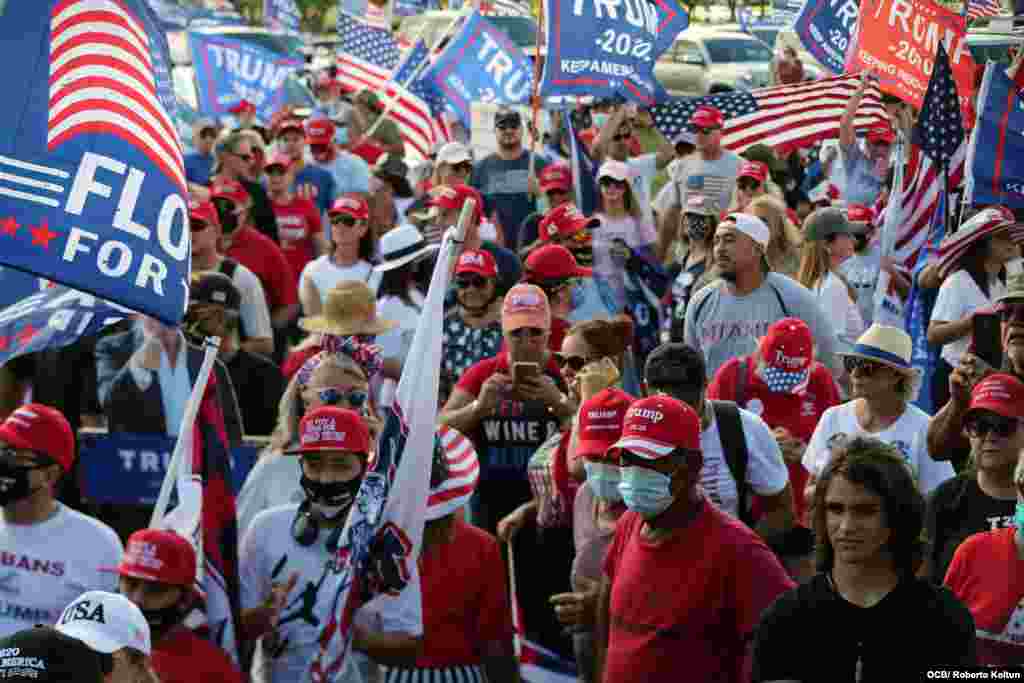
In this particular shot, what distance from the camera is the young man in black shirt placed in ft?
15.5

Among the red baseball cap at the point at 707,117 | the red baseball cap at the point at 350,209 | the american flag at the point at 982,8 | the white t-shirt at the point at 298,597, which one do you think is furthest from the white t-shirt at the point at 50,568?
the american flag at the point at 982,8

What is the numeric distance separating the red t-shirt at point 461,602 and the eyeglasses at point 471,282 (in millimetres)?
2805

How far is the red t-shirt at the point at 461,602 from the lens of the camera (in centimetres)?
670

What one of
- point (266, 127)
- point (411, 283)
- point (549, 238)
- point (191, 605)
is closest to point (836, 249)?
→ point (549, 238)

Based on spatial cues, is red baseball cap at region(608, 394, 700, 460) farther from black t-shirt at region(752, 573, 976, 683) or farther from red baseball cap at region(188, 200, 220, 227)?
red baseball cap at region(188, 200, 220, 227)

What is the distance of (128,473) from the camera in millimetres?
8148

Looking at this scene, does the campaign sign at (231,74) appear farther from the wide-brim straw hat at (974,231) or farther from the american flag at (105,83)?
the american flag at (105,83)

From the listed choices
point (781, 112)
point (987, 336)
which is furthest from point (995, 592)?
point (781, 112)

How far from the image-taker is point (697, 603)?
18.6 feet

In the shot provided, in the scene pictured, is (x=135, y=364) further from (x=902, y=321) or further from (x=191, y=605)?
(x=902, y=321)

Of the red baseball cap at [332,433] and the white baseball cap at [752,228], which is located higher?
the white baseball cap at [752,228]

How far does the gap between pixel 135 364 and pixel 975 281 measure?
3857mm

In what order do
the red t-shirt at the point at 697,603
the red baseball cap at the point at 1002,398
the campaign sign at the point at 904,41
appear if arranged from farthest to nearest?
the campaign sign at the point at 904,41
the red baseball cap at the point at 1002,398
the red t-shirt at the point at 697,603

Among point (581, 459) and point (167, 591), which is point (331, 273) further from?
point (167, 591)
